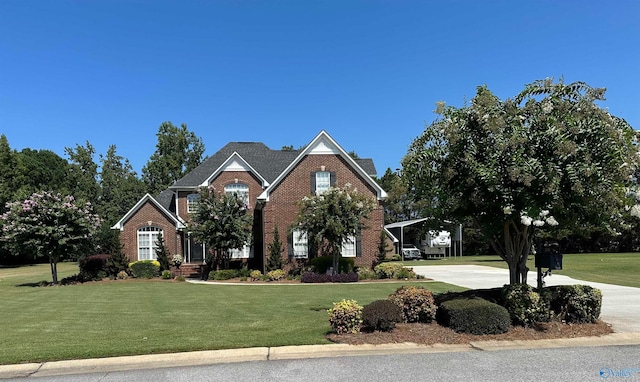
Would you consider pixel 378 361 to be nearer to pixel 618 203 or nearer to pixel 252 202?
pixel 618 203

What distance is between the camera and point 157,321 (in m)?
10.7

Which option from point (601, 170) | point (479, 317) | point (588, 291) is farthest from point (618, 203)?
point (479, 317)

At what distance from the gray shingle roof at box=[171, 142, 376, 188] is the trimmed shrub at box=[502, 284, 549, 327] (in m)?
21.0

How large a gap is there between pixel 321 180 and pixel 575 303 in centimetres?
1780

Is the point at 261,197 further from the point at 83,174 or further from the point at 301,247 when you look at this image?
the point at 83,174

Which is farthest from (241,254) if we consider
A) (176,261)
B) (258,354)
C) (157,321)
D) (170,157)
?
(170,157)

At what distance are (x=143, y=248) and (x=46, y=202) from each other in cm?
726

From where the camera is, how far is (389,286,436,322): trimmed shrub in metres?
8.84

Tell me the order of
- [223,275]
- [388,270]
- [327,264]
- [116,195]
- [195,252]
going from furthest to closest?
[116,195], [195,252], [223,275], [327,264], [388,270]

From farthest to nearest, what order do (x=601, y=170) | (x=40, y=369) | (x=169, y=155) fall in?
(x=169, y=155)
(x=601, y=170)
(x=40, y=369)

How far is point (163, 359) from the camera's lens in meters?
6.82

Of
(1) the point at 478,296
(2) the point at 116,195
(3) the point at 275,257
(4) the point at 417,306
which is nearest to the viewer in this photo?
(4) the point at 417,306

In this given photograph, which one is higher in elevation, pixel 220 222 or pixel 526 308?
pixel 220 222

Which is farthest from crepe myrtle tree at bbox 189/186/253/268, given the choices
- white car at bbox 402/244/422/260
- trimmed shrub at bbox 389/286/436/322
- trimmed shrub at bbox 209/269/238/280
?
white car at bbox 402/244/422/260
